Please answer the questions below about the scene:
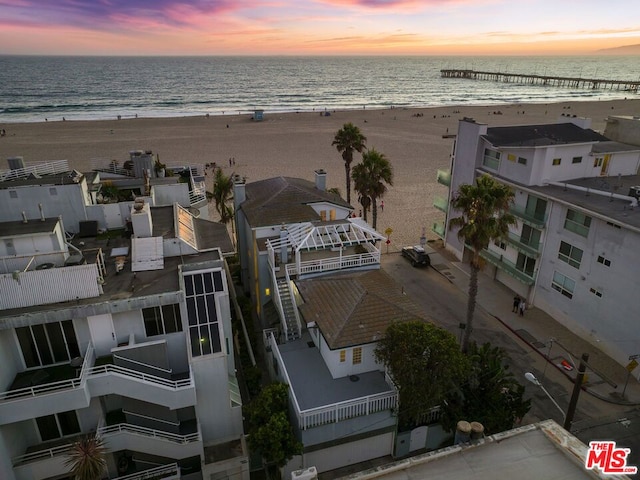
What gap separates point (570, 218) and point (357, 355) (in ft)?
60.0

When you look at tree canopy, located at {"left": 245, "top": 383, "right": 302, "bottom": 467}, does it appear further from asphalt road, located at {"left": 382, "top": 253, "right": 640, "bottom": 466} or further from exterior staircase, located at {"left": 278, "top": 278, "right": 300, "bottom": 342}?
asphalt road, located at {"left": 382, "top": 253, "right": 640, "bottom": 466}

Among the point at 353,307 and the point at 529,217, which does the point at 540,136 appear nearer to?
the point at 529,217

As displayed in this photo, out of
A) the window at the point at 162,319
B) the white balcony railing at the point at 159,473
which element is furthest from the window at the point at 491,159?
the white balcony railing at the point at 159,473

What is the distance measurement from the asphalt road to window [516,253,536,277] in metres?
4.38

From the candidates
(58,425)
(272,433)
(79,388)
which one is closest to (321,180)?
(272,433)

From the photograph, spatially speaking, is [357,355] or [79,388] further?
[357,355]

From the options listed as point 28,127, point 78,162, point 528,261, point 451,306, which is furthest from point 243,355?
point 28,127

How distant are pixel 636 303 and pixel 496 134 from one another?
658 inches

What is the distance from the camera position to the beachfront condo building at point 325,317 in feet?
59.5

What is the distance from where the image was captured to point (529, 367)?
2509 centimetres

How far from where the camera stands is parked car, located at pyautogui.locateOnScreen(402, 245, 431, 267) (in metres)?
37.3

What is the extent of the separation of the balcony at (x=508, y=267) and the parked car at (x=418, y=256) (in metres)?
5.01

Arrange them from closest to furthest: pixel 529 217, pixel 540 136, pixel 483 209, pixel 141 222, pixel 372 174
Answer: pixel 141 222 < pixel 483 209 < pixel 529 217 < pixel 540 136 < pixel 372 174

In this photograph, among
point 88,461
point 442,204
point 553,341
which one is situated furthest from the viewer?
point 442,204
